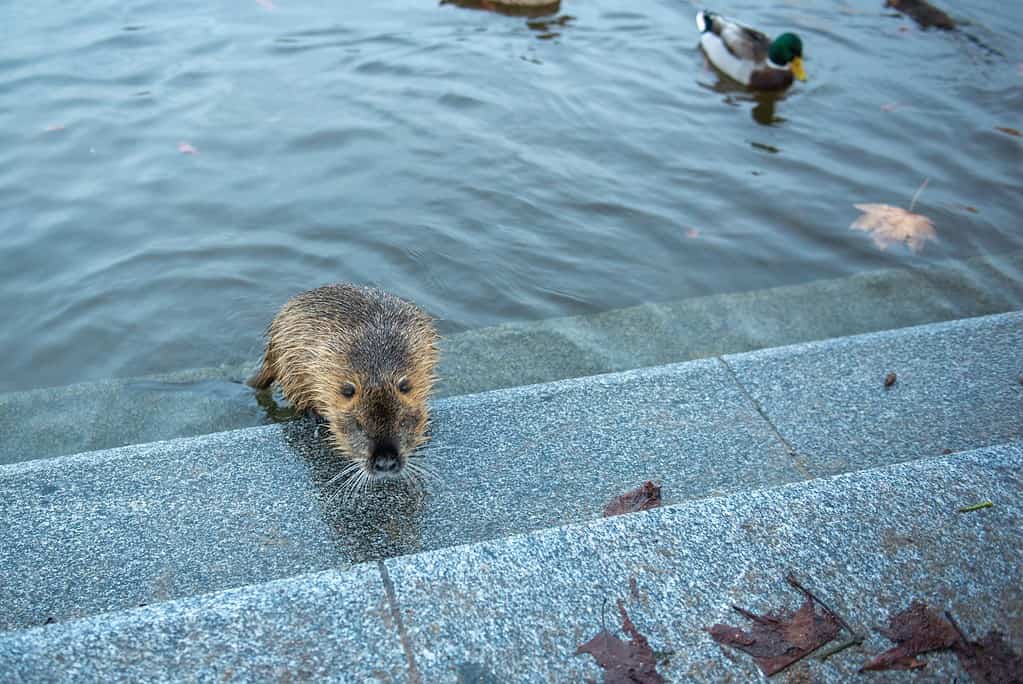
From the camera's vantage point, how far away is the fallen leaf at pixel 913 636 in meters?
2.57

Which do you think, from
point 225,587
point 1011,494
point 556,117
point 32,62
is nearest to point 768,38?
point 556,117

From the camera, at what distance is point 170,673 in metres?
2.46

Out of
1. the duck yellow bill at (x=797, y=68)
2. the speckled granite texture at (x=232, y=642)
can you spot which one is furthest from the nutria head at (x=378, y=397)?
the duck yellow bill at (x=797, y=68)

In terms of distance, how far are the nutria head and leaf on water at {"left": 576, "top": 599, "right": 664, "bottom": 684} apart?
123 cm

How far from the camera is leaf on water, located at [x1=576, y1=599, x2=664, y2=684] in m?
→ 2.53

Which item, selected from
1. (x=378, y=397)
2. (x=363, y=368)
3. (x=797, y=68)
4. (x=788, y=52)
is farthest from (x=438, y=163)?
(x=378, y=397)

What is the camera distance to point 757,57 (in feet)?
35.5

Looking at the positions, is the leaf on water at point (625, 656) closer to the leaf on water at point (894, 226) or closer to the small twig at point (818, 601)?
the small twig at point (818, 601)

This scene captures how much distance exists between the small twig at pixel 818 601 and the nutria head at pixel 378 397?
151cm

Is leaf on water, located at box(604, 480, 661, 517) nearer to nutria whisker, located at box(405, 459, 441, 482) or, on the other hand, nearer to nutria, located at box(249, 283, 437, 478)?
nutria whisker, located at box(405, 459, 441, 482)

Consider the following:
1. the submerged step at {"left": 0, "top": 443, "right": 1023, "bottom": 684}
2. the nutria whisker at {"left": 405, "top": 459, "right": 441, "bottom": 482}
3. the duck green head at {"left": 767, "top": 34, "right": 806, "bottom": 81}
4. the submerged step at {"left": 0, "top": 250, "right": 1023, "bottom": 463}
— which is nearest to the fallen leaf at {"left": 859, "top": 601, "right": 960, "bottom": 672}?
the submerged step at {"left": 0, "top": 443, "right": 1023, "bottom": 684}

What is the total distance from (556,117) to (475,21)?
2.92 metres

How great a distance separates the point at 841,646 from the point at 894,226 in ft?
20.3

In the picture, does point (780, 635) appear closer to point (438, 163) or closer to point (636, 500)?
point (636, 500)
